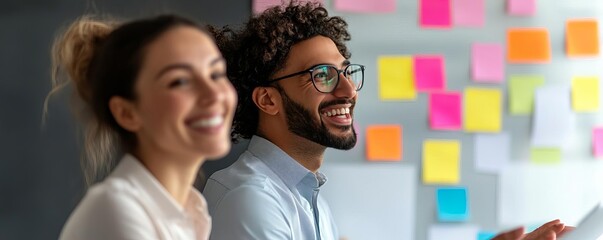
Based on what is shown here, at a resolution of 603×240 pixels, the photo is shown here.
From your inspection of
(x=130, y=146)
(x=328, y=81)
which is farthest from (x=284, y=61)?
(x=130, y=146)

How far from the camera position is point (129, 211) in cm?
104

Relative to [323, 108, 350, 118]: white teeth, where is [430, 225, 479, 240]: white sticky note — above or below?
below

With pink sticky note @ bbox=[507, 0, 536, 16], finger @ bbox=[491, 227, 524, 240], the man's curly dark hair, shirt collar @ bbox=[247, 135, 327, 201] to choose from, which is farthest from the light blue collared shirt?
pink sticky note @ bbox=[507, 0, 536, 16]

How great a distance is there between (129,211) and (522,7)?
6.46 feet

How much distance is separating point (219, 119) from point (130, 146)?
0.15 metres

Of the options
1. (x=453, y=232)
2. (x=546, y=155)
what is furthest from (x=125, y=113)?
(x=546, y=155)

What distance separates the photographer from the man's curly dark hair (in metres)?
2.06

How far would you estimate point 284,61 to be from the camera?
6.78 feet

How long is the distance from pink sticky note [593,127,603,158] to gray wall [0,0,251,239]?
4.44 ft

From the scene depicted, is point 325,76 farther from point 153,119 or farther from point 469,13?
point 153,119

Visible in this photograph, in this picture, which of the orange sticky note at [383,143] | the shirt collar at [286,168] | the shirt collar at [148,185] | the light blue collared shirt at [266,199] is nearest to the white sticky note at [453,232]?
the orange sticky note at [383,143]

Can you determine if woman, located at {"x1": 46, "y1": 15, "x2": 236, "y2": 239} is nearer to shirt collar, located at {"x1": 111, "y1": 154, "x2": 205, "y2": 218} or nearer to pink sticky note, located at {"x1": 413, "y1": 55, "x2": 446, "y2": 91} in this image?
shirt collar, located at {"x1": 111, "y1": 154, "x2": 205, "y2": 218}

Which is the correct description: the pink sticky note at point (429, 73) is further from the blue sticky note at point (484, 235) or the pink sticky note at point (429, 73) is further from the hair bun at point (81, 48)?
the hair bun at point (81, 48)

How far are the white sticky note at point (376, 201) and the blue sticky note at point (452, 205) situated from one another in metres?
0.08
